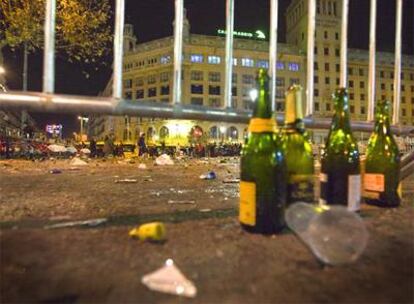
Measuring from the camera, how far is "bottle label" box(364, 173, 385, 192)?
5.23 ft

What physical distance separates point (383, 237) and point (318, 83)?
7081 centimetres

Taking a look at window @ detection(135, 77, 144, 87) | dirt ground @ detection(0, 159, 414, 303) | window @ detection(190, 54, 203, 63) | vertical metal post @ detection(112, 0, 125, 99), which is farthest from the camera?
window @ detection(135, 77, 144, 87)

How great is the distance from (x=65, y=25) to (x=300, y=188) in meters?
10.1

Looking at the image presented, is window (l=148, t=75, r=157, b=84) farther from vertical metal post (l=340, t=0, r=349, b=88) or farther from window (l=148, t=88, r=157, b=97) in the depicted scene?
vertical metal post (l=340, t=0, r=349, b=88)

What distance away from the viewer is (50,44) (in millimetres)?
1355

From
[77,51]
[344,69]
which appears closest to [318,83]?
[77,51]

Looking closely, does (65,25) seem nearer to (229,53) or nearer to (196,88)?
(229,53)

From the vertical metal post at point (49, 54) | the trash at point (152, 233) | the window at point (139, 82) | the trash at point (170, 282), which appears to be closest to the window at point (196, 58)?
the window at point (139, 82)

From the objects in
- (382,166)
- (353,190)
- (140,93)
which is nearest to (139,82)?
(140,93)

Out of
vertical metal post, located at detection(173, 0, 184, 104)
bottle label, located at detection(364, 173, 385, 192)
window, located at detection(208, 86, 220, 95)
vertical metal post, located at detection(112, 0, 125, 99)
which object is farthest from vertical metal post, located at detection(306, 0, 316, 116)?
window, located at detection(208, 86, 220, 95)

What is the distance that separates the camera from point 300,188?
1.27 meters

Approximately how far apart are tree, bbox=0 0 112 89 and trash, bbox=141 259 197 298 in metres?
9.78

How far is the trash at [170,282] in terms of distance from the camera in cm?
71

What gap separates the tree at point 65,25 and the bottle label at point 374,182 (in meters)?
9.36
